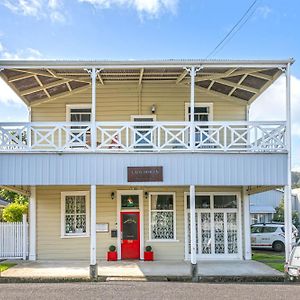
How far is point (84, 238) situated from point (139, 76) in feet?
20.7

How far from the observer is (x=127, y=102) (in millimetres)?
18750

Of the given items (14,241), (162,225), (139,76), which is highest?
(139,76)

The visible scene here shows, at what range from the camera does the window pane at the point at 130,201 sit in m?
18.6

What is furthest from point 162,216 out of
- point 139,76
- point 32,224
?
point 139,76

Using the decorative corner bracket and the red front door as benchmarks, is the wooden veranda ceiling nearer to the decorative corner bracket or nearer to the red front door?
the decorative corner bracket

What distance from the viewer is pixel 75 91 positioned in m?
18.7

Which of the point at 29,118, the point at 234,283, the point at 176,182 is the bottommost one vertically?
the point at 234,283

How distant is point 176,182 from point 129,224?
4.24 m

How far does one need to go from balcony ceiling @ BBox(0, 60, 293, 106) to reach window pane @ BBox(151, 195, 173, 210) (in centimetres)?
433

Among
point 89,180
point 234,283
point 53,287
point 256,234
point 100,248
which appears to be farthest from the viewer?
point 256,234

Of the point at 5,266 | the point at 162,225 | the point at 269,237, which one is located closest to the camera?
the point at 5,266

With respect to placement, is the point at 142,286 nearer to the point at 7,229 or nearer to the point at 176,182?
the point at 176,182

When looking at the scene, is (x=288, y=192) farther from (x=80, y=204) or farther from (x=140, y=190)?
(x=80, y=204)

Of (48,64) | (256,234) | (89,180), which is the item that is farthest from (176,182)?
(256,234)
